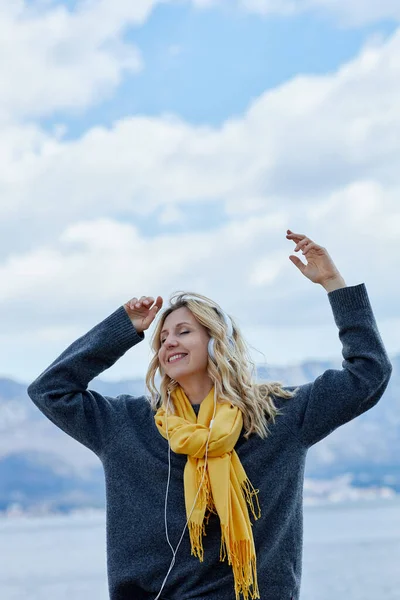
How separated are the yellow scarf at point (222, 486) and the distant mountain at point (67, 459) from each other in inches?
2014

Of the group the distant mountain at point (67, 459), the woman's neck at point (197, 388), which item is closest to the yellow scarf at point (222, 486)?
the woman's neck at point (197, 388)

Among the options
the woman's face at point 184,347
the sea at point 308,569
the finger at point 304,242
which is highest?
the sea at point 308,569

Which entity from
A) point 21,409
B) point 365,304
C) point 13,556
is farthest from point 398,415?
point 365,304

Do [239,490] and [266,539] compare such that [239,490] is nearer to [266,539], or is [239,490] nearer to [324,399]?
[266,539]

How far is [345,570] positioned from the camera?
1411 centimetres

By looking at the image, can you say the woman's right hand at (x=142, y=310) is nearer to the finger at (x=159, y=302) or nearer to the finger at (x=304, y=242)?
the finger at (x=159, y=302)

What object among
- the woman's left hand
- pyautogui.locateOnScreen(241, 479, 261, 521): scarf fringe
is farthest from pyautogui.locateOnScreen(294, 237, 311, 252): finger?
pyautogui.locateOnScreen(241, 479, 261, 521): scarf fringe

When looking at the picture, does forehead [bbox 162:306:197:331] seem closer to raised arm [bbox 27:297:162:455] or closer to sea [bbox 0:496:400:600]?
raised arm [bbox 27:297:162:455]

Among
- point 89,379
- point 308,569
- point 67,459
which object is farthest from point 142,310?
point 67,459

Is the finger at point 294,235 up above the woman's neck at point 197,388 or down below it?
above

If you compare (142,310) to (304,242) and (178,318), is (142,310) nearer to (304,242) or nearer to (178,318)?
(178,318)

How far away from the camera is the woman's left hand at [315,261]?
3434 millimetres

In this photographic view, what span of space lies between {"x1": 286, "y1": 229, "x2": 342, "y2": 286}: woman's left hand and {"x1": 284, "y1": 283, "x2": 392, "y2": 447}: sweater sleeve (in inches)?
3.8

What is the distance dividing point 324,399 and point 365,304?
1.19 feet
